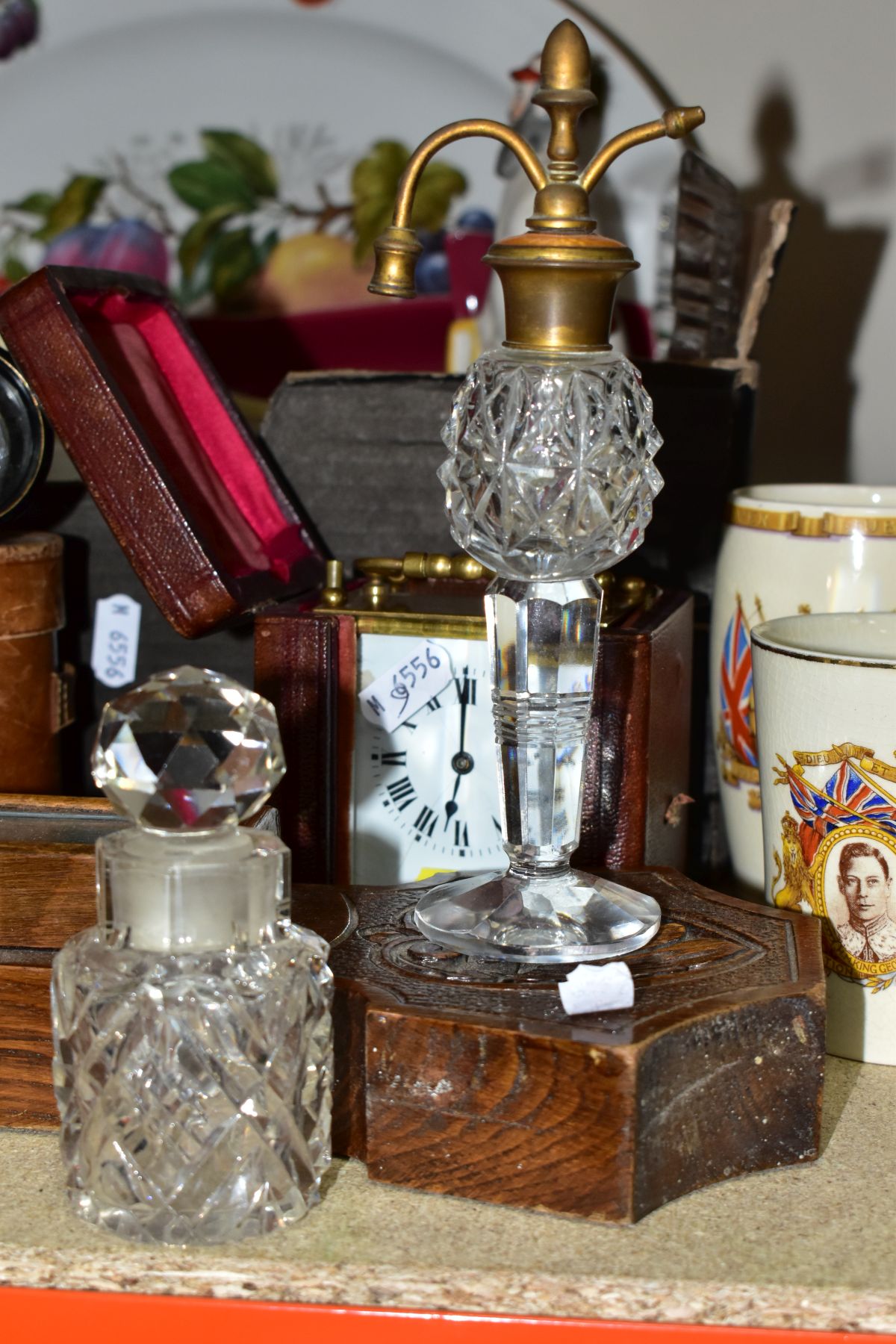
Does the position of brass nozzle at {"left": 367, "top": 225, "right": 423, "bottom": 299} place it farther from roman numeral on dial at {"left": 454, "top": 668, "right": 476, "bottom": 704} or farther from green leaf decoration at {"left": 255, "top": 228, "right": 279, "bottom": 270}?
green leaf decoration at {"left": 255, "top": 228, "right": 279, "bottom": 270}

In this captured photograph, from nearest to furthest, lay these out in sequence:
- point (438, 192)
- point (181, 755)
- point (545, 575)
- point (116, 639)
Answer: point (181, 755), point (545, 575), point (116, 639), point (438, 192)

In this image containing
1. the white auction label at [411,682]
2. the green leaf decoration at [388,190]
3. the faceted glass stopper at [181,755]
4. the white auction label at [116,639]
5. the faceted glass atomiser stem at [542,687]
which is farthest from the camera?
the green leaf decoration at [388,190]

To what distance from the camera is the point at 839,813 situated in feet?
2.06

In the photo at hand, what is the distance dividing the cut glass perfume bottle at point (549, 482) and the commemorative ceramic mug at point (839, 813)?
85 millimetres

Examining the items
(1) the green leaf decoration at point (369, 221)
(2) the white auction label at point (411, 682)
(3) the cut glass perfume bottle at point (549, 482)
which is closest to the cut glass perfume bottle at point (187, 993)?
(3) the cut glass perfume bottle at point (549, 482)

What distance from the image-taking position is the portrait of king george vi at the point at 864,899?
62 centimetres

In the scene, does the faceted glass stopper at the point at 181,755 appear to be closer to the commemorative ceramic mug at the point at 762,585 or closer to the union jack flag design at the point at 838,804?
the union jack flag design at the point at 838,804

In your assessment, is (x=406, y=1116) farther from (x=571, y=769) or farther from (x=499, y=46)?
(x=499, y=46)

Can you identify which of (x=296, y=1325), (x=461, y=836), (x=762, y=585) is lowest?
(x=296, y=1325)

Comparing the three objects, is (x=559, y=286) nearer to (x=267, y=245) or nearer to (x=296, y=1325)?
(x=296, y=1325)

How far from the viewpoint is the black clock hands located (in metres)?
0.74

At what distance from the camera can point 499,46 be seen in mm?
1298

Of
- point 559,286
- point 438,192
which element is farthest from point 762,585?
point 438,192

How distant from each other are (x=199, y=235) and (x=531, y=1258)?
1099 millimetres
